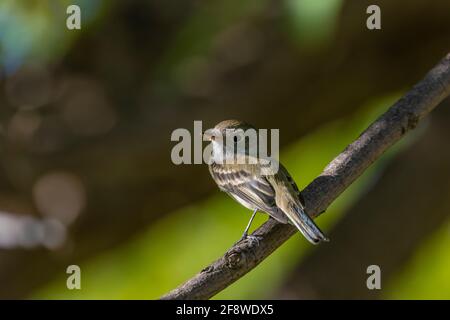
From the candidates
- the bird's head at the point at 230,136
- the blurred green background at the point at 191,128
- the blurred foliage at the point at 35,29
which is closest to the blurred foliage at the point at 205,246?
the blurred green background at the point at 191,128

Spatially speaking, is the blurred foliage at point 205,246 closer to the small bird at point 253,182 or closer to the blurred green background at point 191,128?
the blurred green background at point 191,128

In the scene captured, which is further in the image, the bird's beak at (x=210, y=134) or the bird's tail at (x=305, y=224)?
the bird's beak at (x=210, y=134)

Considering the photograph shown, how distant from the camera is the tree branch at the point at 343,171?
3.40m

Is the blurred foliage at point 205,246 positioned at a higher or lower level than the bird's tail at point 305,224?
higher

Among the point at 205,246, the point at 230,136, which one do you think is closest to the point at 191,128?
the point at 230,136

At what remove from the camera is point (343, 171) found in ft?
12.9

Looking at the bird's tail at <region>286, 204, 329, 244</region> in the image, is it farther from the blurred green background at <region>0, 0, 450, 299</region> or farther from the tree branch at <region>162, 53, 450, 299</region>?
the blurred green background at <region>0, 0, 450, 299</region>

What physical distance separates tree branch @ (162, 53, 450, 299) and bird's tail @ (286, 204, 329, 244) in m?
0.04

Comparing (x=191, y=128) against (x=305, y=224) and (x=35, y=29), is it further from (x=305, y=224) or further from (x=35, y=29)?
(x=305, y=224)

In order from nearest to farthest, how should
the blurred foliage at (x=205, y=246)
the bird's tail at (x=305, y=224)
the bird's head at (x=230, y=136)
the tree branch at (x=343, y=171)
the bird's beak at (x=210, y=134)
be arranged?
the tree branch at (x=343, y=171) → the bird's tail at (x=305, y=224) → the bird's head at (x=230, y=136) → the bird's beak at (x=210, y=134) → the blurred foliage at (x=205, y=246)

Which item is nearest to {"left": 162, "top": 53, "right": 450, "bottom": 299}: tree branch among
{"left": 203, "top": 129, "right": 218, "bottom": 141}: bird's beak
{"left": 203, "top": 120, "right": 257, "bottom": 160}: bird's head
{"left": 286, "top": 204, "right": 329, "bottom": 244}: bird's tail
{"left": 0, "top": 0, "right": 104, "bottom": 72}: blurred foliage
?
{"left": 286, "top": 204, "right": 329, "bottom": 244}: bird's tail

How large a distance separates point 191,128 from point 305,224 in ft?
5.66
